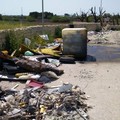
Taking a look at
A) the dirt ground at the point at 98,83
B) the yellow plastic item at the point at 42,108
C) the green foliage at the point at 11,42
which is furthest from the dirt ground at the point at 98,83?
the green foliage at the point at 11,42

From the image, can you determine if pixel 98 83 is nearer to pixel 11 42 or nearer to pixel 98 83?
pixel 98 83

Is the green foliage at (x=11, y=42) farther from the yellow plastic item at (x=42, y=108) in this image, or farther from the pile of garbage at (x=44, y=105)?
the yellow plastic item at (x=42, y=108)

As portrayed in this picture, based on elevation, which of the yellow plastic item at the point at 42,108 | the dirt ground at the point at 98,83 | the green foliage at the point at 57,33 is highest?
the green foliage at the point at 57,33

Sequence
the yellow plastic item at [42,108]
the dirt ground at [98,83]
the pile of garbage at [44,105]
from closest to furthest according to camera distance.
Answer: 1. the pile of garbage at [44,105]
2. the yellow plastic item at [42,108]
3. the dirt ground at [98,83]

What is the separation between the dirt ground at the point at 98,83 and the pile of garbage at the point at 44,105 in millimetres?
352

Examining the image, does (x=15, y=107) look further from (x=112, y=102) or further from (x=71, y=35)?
(x=71, y=35)

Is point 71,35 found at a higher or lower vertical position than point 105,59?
higher

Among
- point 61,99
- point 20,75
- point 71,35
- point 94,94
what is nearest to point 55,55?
point 71,35

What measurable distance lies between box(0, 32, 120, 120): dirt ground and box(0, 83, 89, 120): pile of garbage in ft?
1.15

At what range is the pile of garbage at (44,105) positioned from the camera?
6.32 m

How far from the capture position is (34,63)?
1109 centimetres

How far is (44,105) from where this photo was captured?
6879 millimetres

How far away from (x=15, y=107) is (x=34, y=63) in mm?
4451

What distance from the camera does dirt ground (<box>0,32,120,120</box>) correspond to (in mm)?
6984
